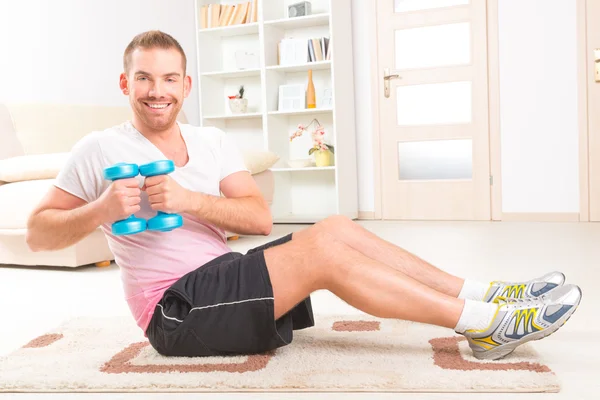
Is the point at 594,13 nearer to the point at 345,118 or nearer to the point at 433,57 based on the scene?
the point at 433,57

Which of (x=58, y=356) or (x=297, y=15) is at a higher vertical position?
(x=297, y=15)

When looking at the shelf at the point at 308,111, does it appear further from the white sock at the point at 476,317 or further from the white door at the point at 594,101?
the white sock at the point at 476,317

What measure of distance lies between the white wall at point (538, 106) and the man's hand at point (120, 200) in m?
4.13

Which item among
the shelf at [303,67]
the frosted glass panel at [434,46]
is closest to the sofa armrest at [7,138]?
the shelf at [303,67]

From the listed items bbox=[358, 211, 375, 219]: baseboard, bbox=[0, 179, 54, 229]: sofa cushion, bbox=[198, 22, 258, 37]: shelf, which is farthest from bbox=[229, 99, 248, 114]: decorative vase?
bbox=[0, 179, 54, 229]: sofa cushion

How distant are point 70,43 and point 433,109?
2.66 m

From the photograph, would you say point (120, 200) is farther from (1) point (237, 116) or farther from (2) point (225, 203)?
(1) point (237, 116)

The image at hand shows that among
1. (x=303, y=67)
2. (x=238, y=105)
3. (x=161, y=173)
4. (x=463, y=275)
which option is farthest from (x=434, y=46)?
(x=161, y=173)

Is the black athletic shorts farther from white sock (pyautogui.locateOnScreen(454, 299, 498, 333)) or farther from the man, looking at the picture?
white sock (pyautogui.locateOnScreen(454, 299, 498, 333))

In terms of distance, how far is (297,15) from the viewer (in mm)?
5527

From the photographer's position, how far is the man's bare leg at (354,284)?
1.56 m

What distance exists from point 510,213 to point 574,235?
1.00 metres

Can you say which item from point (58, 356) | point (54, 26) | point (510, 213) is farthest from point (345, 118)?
point (58, 356)

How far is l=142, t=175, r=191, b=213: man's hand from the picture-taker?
1500 millimetres
